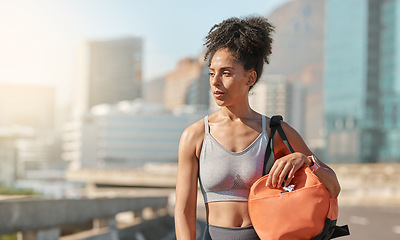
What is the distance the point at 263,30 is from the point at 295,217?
102cm

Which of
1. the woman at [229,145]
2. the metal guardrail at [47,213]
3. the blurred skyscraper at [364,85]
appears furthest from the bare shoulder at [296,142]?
the blurred skyscraper at [364,85]

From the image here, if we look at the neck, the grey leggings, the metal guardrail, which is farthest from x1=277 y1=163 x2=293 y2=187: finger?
the metal guardrail

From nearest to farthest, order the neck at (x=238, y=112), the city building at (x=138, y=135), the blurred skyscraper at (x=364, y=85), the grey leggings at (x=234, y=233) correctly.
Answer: the grey leggings at (x=234, y=233) < the neck at (x=238, y=112) < the blurred skyscraper at (x=364, y=85) < the city building at (x=138, y=135)

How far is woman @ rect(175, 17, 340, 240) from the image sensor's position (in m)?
2.75

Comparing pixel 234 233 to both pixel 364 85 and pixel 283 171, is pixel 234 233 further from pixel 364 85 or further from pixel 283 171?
pixel 364 85

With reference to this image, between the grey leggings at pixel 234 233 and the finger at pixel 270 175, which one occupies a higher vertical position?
the finger at pixel 270 175

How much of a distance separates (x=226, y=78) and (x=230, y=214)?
70cm

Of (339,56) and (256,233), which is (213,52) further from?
(339,56)

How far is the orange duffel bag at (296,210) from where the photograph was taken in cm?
251

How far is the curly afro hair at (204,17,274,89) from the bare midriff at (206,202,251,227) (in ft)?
2.36

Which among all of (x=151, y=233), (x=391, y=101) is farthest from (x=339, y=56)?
(x=151, y=233)

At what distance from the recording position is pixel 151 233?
468 inches

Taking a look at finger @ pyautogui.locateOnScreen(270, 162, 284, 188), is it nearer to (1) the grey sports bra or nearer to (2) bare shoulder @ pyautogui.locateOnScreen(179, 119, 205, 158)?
(1) the grey sports bra

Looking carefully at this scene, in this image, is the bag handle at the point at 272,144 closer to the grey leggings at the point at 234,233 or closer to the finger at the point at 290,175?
the finger at the point at 290,175
